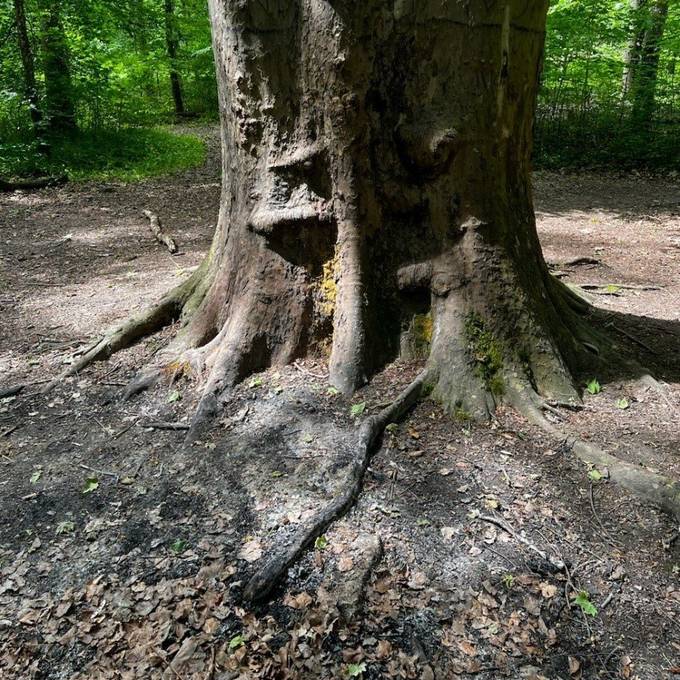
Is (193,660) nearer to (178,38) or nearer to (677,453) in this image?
(677,453)

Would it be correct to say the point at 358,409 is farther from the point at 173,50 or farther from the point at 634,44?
the point at 173,50

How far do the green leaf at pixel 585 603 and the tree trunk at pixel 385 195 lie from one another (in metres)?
1.13

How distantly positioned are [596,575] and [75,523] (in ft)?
8.20

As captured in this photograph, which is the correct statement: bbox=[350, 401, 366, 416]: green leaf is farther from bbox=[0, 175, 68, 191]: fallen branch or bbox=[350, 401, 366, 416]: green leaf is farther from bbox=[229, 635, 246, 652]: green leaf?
bbox=[0, 175, 68, 191]: fallen branch

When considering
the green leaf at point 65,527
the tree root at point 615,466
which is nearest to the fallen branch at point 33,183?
the green leaf at point 65,527

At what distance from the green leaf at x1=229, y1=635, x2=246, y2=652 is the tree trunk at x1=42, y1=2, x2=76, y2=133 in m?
14.1

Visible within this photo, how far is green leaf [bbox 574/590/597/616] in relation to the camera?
2340 mm

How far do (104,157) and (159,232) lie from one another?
6821 mm

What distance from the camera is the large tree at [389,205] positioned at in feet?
9.98

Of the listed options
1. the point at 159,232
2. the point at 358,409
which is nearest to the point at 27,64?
the point at 159,232

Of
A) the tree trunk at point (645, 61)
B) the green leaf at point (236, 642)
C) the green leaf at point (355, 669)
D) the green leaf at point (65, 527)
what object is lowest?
the green leaf at point (355, 669)

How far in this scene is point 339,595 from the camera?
2.43 meters

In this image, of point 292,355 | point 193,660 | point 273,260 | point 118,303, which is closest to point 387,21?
point 273,260

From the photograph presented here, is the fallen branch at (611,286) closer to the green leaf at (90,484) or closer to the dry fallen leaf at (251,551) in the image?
the dry fallen leaf at (251,551)
